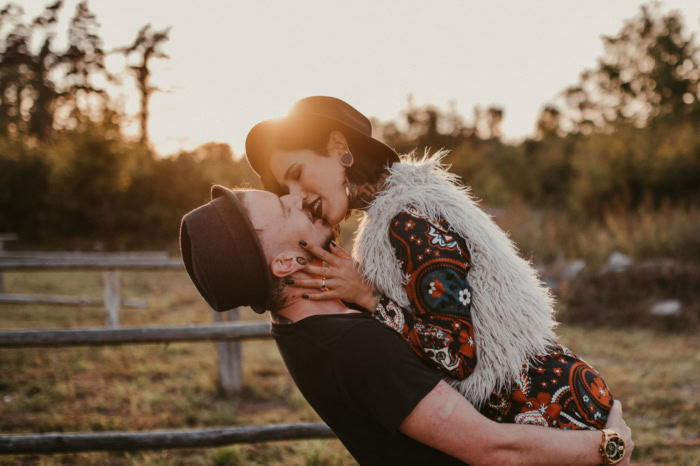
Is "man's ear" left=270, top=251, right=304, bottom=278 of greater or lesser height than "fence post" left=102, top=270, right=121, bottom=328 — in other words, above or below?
above

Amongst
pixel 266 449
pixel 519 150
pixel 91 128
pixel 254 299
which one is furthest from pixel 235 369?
pixel 519 150

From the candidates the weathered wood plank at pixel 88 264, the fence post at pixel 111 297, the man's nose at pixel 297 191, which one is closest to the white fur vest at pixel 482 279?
the man's nose at pixel 297 191

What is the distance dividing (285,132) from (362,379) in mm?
943

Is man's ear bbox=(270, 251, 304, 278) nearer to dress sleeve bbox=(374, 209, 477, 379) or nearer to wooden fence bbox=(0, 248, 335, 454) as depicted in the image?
dress sleeve bbox=(374, 209, 477, 379)

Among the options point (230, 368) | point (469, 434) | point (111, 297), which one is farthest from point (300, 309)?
point (111, 297)

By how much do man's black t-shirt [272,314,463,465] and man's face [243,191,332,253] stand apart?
0.27 metres

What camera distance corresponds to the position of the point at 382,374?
4.56 ft

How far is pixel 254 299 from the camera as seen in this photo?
5.17 ft

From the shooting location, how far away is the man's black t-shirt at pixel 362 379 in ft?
4.58

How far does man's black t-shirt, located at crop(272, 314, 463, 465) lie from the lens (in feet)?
4.58

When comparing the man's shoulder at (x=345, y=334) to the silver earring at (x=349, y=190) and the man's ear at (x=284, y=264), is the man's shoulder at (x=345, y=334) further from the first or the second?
the silver earring at (x=349, y=190)

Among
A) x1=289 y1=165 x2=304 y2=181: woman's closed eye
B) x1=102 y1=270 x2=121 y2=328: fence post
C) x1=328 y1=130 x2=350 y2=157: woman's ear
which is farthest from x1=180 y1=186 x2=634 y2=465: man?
x1=102 y1=270 x2=121 y2=328: fence post

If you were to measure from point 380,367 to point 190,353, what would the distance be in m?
7.11

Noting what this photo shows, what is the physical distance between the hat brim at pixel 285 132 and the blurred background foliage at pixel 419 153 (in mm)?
10497
